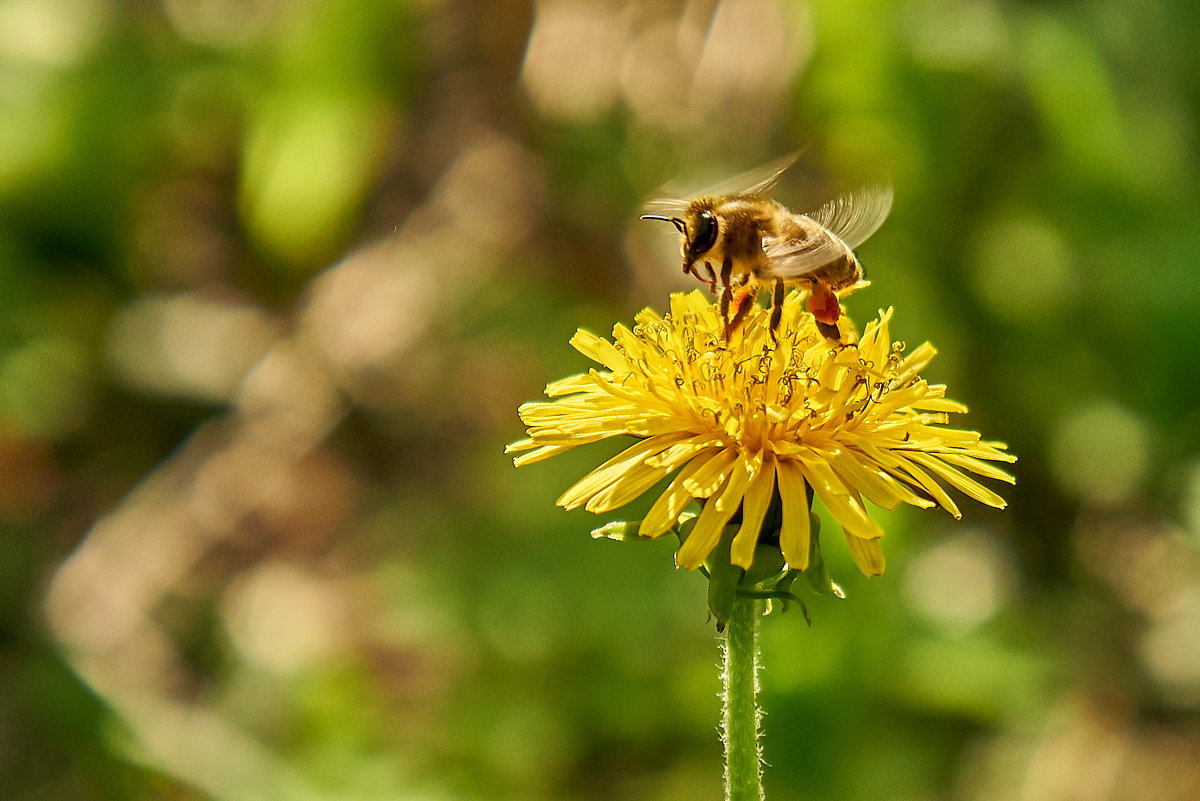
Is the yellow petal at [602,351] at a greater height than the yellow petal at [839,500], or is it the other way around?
the yellow petal at [602,351]

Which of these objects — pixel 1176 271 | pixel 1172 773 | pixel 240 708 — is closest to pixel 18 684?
pixel 240 708

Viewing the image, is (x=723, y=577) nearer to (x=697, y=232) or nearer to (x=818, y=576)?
(x=818, y=576)

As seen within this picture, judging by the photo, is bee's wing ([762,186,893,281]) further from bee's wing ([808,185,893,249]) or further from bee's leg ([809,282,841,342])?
bee's leg ([809,282,841,342])

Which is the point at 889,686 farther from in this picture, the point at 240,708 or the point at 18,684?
the point at 18,684

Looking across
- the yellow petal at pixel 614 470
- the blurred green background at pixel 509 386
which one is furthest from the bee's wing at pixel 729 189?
the blurred green background at pixel 509 386

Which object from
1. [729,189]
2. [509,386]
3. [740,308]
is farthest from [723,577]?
[509,386]

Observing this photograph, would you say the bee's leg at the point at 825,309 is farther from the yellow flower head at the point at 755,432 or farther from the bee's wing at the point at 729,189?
the bee's wing at the point at 729,189

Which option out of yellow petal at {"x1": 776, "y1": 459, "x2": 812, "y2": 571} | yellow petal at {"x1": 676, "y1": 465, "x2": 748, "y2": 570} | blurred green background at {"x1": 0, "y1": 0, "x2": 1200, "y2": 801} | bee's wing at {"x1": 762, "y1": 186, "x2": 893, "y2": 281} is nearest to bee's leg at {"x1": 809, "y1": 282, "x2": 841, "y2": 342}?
bee's wing at {"x1": 762, "y1": 186, "x2": 893, "y2": 281}
